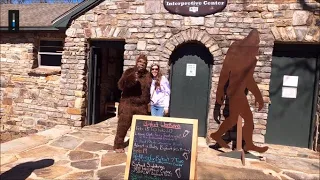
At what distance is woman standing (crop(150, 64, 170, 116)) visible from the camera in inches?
168

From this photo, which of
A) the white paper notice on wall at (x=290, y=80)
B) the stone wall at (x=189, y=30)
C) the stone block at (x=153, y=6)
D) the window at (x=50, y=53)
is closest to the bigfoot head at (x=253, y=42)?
the stone wall at (x=189, y=30)

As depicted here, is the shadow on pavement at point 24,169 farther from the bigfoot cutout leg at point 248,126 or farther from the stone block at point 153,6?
the stone block at point 153,6

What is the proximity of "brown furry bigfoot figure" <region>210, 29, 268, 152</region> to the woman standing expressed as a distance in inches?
51.1

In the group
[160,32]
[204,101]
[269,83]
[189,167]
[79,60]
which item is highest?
[160,32]

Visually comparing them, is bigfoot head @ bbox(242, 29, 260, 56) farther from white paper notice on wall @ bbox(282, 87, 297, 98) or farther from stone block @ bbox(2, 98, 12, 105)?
stone block @ bbox(2, 98, 12, 105)

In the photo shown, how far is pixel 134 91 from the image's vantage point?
4.40 metres

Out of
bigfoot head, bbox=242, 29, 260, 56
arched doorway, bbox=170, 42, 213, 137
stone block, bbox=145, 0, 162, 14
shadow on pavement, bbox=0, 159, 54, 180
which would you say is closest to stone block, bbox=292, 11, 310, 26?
bigfoot head, bbox=242, 29, 260, 56

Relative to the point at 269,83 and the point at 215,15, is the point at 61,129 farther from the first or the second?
the point at 269,83

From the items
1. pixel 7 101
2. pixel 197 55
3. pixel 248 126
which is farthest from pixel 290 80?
pixel 7 101

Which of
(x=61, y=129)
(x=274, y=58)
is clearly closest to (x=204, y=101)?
(x=274, y=58)

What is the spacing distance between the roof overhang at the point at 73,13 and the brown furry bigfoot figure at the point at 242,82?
3.70 metres

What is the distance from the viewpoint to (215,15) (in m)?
5.45

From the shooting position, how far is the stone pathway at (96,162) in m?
3.77

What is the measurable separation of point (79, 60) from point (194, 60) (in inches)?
121
